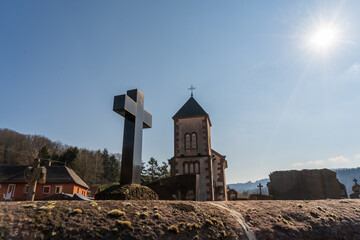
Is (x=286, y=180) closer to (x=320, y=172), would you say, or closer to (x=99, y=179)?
(x=320, y=172)

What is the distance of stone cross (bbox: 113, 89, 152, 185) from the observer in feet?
19.5

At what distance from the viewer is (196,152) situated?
72.2ft

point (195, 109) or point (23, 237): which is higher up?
point (195, 109)

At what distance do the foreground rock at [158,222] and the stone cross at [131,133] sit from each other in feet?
6.66

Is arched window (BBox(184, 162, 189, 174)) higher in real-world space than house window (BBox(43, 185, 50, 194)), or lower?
higher

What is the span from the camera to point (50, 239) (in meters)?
2.65

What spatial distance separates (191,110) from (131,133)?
17.8 m

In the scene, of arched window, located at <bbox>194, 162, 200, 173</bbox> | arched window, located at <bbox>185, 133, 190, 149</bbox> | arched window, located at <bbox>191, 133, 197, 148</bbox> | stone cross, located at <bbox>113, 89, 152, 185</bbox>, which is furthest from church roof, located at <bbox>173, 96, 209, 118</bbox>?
stone cross, located at <bbox>113, 89, 152, 185</bbox>

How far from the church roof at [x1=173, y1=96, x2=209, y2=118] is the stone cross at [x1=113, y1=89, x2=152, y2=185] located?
16454 millimetres

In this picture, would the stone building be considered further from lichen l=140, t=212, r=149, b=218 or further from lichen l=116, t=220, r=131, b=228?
lichen l=116, t=220, r=131, b=228


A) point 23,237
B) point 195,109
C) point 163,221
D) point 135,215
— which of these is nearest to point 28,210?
point 23,237

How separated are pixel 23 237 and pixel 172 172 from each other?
1958 cm

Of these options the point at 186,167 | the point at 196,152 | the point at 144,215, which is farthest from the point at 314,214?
the point at 196,152

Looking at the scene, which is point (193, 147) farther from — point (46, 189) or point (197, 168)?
point (46, 189)
